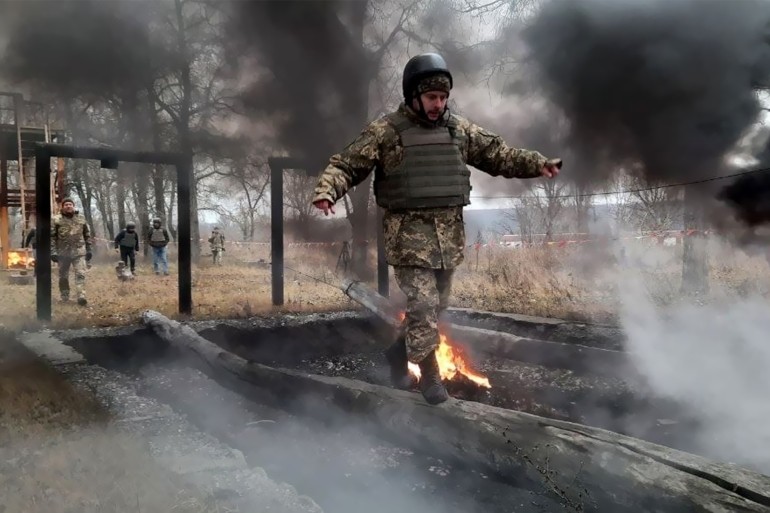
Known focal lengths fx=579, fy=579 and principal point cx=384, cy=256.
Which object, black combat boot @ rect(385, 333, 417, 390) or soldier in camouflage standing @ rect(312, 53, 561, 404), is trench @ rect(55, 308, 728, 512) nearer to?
black combat boot @ rect(385, 333, 417, 390)

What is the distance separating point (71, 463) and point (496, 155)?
8.84 feet

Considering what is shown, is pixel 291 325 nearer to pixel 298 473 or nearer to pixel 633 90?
pixel 298 473

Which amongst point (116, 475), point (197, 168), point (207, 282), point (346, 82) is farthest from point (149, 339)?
point (197, 168)

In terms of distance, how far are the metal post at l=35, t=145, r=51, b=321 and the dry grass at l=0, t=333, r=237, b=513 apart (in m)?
3.05

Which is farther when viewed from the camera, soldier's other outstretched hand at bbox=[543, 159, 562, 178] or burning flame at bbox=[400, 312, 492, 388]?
burning flame at bbox=[400, 312, 492, 388]

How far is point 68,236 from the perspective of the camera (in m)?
8.71

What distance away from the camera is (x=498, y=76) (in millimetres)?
7090

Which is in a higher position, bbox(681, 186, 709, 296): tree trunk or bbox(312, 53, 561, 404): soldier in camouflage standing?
bbox(312, 53, 561, 404): soldier in camouflage standing

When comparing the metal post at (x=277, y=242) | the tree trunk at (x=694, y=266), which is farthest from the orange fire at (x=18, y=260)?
the tree trunk at (x=694, y=266)

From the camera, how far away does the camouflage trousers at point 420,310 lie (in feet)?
10.9

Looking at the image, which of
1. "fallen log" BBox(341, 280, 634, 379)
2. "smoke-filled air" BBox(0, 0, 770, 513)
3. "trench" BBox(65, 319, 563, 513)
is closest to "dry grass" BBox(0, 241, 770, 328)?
"smoke-filled air" BBox(0, 0, 770, 513)

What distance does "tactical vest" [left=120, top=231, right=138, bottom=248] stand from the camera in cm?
1412

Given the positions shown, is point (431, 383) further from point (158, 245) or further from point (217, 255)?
point (217, 255)

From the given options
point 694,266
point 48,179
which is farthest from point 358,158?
point 694,266
